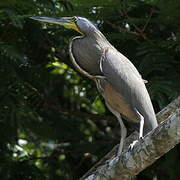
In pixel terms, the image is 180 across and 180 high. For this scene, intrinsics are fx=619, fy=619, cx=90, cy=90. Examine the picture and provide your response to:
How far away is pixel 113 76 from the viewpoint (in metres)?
5.18

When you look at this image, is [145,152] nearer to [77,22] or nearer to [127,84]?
[127,84]

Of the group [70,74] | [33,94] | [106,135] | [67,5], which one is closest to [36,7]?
Answer: [67,5]

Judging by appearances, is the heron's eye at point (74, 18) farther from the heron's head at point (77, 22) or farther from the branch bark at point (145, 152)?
the branch bark at point (145, 152)

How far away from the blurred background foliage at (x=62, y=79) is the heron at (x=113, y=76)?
1.69 feet

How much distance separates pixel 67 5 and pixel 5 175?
1988 mm

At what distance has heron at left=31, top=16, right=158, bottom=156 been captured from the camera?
518 centimetres

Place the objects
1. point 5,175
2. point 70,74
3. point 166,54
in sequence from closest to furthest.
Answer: point 166,54 → point 5,175 → point 70,74

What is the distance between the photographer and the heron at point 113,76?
5176 mm

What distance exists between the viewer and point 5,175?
6578 millimetres

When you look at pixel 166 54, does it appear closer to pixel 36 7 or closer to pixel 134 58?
pixel 134 58

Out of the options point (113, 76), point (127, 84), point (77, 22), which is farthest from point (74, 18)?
point (127, 84)

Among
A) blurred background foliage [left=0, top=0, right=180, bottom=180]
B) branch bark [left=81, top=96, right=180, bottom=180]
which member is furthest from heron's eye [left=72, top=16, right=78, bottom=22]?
branch bark [left=81, top=96, right=180, bottom=180]

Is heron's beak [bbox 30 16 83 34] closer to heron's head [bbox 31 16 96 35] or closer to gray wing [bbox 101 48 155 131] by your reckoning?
heron's head [bbox 31 16 96 35]

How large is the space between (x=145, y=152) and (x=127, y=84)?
0.98 m
